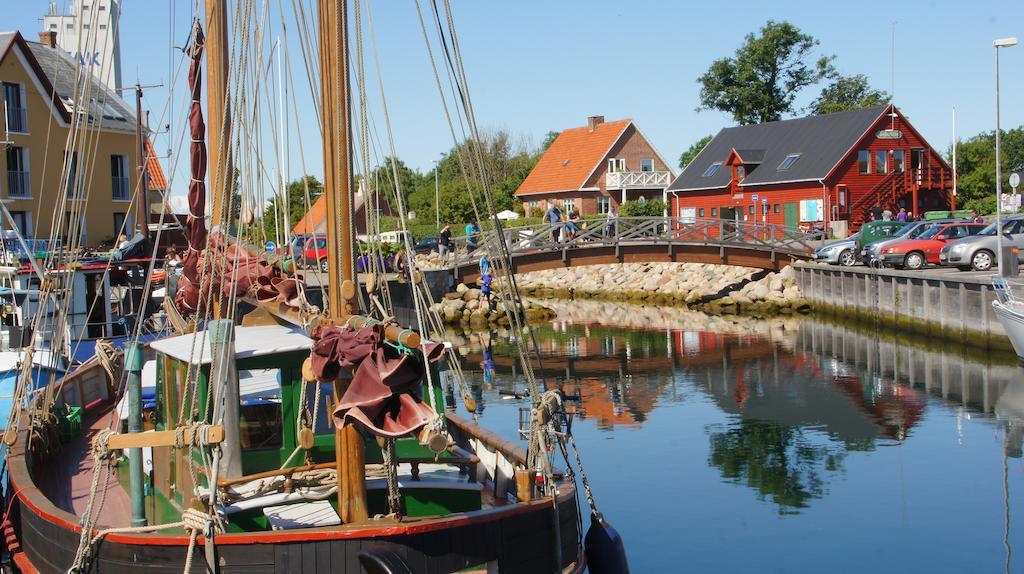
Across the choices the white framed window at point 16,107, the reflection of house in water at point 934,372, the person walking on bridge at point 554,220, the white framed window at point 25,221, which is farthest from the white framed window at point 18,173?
the reflection of house in water at point 934,372

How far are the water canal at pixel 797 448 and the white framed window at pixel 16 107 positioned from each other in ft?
74.9

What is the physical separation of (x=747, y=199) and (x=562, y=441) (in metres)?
61.3

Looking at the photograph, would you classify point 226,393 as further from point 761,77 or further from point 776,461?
point 761,77

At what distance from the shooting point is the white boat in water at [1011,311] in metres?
26.5

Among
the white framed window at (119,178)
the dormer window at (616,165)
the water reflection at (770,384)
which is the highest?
the dormer window at (616,165)

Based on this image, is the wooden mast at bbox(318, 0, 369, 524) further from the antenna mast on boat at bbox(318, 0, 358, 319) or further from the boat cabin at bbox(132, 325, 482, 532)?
the boat cabin at bbox(132, 325, 482, 532)

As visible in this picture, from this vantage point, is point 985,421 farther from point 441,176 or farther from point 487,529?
point 441,176

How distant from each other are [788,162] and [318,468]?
6148 cm

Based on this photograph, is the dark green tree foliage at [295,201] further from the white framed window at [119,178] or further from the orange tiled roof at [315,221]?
the white framed window at [119,178]

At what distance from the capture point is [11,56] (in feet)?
142

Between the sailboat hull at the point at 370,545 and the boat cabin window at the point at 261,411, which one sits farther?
the boat cabin window at the point at 261,411

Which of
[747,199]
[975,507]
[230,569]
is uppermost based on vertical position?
[747,199]

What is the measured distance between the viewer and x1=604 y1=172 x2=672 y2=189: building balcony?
3159 inches

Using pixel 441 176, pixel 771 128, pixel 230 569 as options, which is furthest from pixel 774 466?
pixel 441 176
